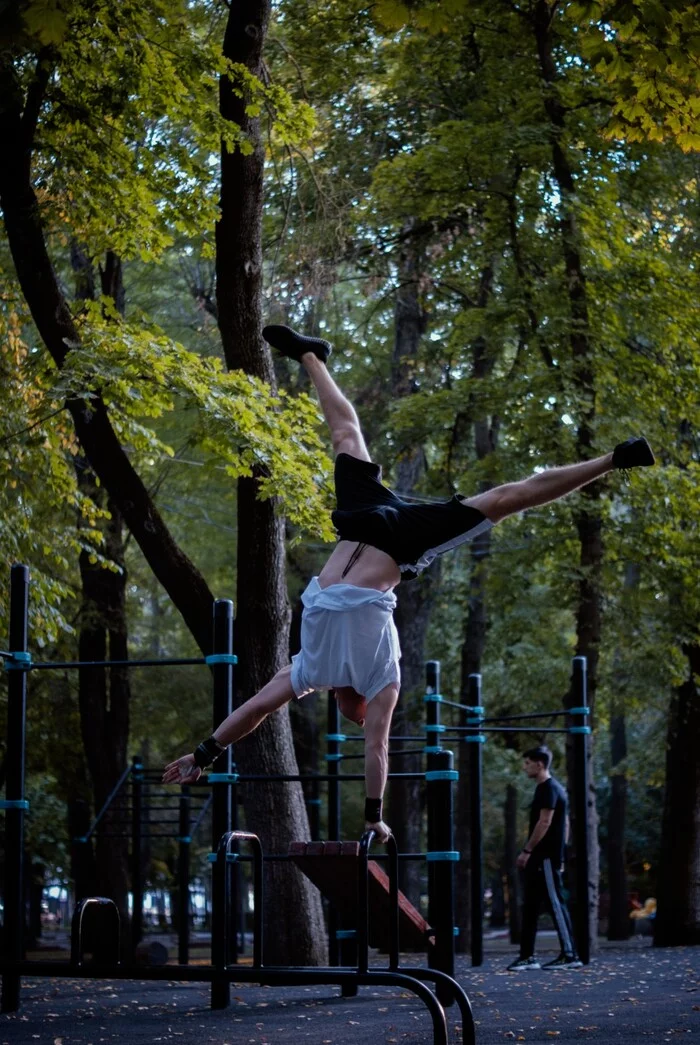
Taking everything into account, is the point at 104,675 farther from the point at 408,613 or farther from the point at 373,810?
the point at 373,810

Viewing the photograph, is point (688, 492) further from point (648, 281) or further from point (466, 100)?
point (466, 100)

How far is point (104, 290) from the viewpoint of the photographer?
18.7 m

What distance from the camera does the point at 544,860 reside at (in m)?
12.9

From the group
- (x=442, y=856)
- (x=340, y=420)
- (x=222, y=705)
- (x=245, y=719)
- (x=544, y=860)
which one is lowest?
(x=544, y=860)

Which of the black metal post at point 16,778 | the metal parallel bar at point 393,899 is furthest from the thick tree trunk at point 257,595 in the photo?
the metal parallel bar at point 393,899

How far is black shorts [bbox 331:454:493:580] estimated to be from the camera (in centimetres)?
616

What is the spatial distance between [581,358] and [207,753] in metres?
11.0

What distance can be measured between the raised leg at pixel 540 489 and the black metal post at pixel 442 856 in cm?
161

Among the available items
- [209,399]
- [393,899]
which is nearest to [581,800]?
[209,399]

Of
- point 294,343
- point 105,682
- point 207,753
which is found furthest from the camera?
point 105,682

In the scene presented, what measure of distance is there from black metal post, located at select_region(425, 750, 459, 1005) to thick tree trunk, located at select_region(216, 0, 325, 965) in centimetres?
450

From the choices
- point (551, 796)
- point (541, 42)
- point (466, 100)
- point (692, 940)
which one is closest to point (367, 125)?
point (466, 100)

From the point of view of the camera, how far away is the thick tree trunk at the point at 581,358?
16406 millimetres

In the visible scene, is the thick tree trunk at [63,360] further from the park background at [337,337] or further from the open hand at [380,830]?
the open hand at [380,830]
